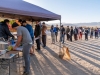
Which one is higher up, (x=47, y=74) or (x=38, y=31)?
(x=38, y=31)

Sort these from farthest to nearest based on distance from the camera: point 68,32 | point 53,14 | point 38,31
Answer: point 68,32 → point 38,31 → point 53,14

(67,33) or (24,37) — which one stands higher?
(24,37)

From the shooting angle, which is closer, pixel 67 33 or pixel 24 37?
pixel 24 37

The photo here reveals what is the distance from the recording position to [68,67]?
6.13 metres

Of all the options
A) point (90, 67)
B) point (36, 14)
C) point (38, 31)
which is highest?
point (36, 14)

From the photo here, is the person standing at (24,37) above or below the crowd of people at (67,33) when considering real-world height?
above

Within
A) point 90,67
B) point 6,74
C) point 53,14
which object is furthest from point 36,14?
point 90,67

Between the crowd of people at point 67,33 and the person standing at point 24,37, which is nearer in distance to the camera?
the person standing at point 24,37

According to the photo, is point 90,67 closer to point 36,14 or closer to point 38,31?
point 36,14

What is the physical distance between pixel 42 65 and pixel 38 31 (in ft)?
9.86

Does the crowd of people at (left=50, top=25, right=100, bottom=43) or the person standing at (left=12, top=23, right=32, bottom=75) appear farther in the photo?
the crowd of people at (left=50, top=25, right=100, bottom=43)

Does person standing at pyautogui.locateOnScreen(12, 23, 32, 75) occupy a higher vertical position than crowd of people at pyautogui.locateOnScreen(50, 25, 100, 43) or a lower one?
higher

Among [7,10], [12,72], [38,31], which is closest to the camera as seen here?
[7,10]

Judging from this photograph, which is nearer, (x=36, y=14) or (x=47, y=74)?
(x=47, y=74)
